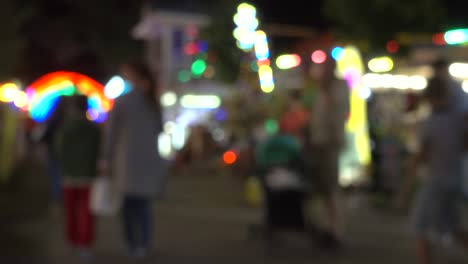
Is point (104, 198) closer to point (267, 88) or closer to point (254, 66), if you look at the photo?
point (254, 66)

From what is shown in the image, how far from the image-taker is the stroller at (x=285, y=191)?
7.43 m

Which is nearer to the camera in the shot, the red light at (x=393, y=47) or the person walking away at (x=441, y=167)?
the person walking away at (x=441, y=167)

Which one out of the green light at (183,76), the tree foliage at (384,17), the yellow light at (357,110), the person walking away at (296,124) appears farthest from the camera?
the green light at (183,76)

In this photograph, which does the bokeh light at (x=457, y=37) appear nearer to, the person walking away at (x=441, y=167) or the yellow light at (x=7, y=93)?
the person walking away at (x=441, y=167)

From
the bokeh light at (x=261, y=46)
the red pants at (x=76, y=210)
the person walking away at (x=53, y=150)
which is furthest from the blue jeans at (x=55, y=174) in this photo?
the bokeh light at (x=261, y=46)

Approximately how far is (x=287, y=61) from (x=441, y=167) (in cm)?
1115

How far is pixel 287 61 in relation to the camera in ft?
55.5

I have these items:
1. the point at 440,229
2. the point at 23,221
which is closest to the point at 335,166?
the point at 440,229

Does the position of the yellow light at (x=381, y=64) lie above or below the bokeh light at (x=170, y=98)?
below

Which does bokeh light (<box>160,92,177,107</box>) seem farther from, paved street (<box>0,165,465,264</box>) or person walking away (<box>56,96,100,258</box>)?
person walking away (<box>56,96,100,258</box>)

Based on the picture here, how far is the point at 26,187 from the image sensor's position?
15047 millimetres

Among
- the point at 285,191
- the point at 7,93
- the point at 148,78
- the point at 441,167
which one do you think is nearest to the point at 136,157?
the point at 148,78

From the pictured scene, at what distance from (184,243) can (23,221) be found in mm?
2824

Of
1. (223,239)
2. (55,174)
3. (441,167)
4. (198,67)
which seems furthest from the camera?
(198,67)
